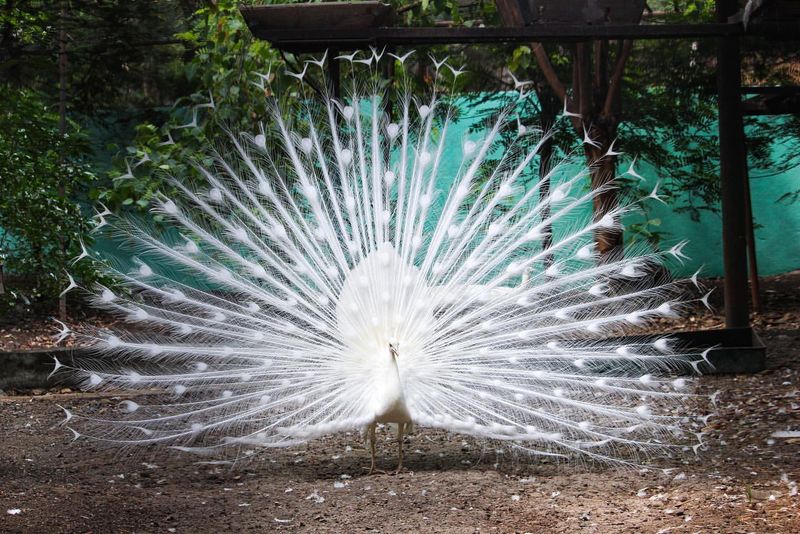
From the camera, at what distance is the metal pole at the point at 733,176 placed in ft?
22.4

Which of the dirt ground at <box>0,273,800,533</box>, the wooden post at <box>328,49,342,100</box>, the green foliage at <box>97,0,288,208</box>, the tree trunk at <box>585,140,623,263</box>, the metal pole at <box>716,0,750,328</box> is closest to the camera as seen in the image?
the dirt ground at <box>0,273,800,533</box>

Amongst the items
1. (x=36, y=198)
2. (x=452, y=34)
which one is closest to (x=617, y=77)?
(x=452, y=34)

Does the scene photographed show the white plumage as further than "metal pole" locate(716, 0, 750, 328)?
No

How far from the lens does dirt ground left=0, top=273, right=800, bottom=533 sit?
389 centimetres

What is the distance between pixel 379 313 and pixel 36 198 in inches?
177

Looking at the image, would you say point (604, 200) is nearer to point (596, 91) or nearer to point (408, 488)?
point (596, 91)

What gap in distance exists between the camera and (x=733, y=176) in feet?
22.5

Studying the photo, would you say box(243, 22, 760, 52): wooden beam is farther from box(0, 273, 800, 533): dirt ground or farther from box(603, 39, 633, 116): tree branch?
box(0, 273, 800, 533): dirt ground

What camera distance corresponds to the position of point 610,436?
479 cm

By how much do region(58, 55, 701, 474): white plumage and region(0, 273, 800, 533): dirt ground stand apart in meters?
0.21

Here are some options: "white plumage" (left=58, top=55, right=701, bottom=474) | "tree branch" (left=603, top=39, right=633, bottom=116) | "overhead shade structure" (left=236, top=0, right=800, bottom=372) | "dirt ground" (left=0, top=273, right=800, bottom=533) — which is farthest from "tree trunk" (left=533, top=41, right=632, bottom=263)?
"dirt ground" (left=0, top=273, right=800, bottom=533)

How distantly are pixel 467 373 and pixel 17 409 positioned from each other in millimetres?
3111

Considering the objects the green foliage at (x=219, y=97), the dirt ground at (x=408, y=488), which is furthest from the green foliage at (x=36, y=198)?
the dirt ground at (x=408, y=488)

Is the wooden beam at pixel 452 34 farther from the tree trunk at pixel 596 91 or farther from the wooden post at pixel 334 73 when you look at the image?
the tree trunk at pixel 596 91
